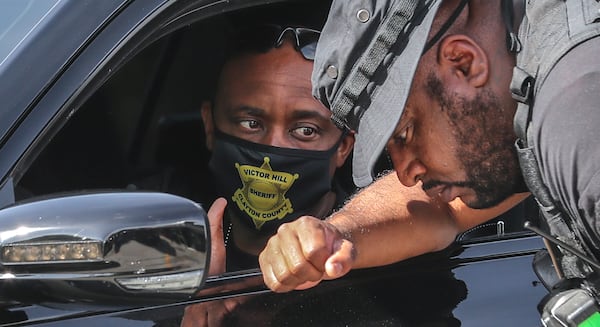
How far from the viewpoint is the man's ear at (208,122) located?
287 centimetres

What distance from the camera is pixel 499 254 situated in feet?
6.11

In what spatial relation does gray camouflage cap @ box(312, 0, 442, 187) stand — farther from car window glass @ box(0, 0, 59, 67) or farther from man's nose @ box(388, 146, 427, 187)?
car window glass @ box(0, 0, 59, 67)

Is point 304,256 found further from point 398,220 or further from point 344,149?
point 344,149

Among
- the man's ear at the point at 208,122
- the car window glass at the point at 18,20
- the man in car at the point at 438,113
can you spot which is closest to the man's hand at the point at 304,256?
the man in car at the point at 438,113

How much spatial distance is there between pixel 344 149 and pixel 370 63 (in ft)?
3.59

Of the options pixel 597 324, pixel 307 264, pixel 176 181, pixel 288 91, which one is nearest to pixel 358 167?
pixel 307 264

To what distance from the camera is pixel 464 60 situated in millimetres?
1657

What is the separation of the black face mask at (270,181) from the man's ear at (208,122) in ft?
0.64

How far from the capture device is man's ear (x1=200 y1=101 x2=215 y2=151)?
2.87 metres

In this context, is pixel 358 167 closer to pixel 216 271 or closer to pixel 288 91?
pixel 216 271

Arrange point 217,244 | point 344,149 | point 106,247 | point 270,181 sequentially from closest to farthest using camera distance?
1. point 106,247
2. point 217,244
3. point 270,181
4. point 344,149

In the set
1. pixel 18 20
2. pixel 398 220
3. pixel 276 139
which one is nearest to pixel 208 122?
pixel 276 139

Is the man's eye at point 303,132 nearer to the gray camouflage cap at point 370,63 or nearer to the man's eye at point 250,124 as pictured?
the man's eye at point 250,124

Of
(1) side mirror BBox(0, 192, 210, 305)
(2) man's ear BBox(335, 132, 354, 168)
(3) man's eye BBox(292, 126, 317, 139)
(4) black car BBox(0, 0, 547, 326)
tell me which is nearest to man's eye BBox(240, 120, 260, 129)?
(3) man's eye BBox(292, 126, 317, 139)
